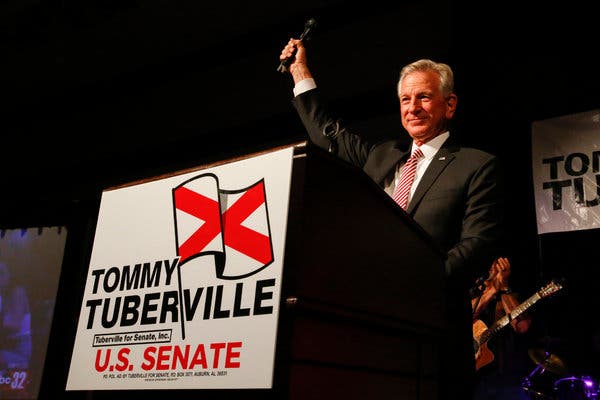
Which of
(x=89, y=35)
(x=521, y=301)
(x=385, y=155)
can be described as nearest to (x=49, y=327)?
(x=89, y=35)

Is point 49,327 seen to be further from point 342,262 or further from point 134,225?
point 342,262

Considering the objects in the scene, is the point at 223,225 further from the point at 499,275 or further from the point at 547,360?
the point at 547,360

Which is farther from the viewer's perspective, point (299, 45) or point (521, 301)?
point (521, 301)

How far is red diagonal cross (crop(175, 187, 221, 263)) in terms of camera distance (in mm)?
987

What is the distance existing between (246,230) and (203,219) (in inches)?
3.7

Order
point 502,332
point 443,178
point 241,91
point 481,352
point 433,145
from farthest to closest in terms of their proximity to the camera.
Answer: point 241,91, point 502,332, point 481,352, point 433,145, point 443,178

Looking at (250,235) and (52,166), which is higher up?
(52,166)

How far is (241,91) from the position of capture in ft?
12.6

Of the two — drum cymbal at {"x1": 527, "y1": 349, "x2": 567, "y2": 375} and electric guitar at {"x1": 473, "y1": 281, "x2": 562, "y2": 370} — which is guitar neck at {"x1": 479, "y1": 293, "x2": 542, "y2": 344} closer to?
electric guitar at {"x1": 473, "y1": 281, "x2": 562, "y2": 370}

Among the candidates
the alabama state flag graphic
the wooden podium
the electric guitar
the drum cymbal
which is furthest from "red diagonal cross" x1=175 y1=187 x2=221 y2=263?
the drum cymbal

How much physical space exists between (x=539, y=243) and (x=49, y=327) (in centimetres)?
324

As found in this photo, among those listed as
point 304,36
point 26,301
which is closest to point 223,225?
point 304,36

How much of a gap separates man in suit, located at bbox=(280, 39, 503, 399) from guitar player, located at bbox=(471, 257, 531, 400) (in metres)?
1.87

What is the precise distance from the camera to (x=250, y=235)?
942mm
